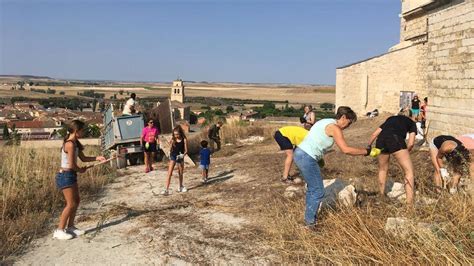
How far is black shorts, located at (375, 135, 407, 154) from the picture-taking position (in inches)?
233

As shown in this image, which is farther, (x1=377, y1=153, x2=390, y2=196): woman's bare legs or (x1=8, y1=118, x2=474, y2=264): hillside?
(x1=377, y1=153, x2=390, y2=196): woman's bare legs

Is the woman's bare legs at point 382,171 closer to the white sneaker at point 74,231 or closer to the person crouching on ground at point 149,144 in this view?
the white sneaker at point 74,231

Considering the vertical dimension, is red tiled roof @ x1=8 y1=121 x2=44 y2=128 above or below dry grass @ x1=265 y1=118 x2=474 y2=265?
below

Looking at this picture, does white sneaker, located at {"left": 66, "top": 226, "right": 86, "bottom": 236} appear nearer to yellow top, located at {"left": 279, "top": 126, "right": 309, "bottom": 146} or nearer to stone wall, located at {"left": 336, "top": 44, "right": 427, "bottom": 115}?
yellow top, located at {"left": 279, "top": 126, "right": 309, "bottom": 146}

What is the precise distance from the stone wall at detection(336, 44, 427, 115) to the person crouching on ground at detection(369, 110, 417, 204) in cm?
1466

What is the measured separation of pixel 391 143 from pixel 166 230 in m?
3.28

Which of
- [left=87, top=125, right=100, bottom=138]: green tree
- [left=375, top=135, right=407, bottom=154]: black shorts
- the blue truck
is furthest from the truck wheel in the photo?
[left=87, top=125, right=100, bottom=138]: green tree

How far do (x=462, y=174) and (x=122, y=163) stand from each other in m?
9.29

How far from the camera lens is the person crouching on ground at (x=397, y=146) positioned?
228 inches

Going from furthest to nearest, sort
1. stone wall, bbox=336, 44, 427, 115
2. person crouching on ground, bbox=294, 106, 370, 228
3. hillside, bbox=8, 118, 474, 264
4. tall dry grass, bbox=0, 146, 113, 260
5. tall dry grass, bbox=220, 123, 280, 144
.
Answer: stone wall, bbox=336, 44, 427, 115 → tall dry grass, bbox=220, 123, 280, 144 → tall dry grass, bbox=0, 146, 113, 260 → person crouching on ground, bbox=294, 106, 370, 228 → hillside, bbox=8, 118, 474, 264

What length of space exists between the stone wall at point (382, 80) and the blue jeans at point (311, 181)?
54.0 ft

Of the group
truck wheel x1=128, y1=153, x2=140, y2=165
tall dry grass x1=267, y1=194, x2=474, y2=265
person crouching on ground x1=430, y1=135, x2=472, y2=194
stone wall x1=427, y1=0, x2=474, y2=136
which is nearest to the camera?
tall dry grass x1=267, y1=194, x2=474, y2=265

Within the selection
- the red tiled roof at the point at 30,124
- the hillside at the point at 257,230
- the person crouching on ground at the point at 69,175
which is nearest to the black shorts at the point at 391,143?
the hillside at the point at 257,230

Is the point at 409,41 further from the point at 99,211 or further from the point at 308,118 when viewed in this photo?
the point at 99,211
